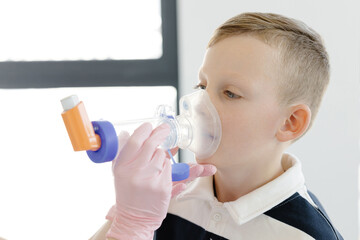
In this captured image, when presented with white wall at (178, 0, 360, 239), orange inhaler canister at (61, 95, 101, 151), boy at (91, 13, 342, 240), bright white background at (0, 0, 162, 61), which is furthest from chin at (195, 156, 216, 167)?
bright white background at (0, 0, 162, 61)

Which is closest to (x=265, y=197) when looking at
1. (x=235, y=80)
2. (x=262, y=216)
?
(x=262, y=216)

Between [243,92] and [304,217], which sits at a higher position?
[243,92]

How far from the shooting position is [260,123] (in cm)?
102

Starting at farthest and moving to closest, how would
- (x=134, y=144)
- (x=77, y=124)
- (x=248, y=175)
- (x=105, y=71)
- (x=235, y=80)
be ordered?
(x=105, y=71)
(x=248, y=175)
(x=235, y=80)
(x=134, y=144)
(x=77, y=124)

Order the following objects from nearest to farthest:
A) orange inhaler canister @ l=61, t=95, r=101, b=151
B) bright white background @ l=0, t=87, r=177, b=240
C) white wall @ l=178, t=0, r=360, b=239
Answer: orange inhaler canister @ l=61, t=95, r=101, b=151 → white wall @ l=178, t=0, r=360, b=239 → bright white background @ l=0, t=87, r=177, b=240

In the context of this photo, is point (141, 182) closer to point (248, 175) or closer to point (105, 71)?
point (248, 175)

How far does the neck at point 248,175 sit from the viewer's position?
109cm

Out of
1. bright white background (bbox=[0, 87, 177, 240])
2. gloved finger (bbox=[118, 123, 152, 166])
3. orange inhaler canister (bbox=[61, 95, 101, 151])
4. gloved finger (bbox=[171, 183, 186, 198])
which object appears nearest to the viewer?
orange inhaler canister (bbox=[61, 95, 101, 151])

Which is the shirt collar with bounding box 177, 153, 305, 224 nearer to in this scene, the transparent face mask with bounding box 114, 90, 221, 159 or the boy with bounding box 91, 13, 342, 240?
the boy with bounding box 91, 13, 342, 240

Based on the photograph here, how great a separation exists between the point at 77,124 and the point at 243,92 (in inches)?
16.5

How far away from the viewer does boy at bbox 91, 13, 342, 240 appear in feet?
3.26

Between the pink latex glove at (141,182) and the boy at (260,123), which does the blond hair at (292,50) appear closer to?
the boy at (260,123)

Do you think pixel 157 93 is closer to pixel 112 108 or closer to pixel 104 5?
pixel 112 108

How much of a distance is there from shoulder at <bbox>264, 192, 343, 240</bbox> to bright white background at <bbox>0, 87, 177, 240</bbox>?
89 cm
